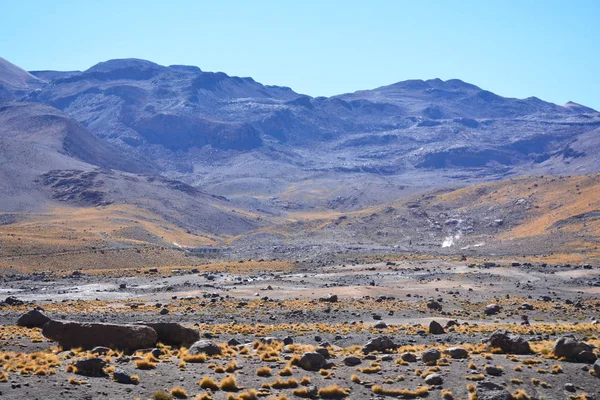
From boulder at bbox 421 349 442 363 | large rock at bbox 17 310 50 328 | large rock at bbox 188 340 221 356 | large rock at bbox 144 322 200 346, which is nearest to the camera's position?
boulder at bbox 421 349 442 363

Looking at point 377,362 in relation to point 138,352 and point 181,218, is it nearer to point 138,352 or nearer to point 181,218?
point 138,352

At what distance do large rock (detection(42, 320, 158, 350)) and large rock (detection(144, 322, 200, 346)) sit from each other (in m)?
0.78

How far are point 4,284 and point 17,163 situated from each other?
119416mm

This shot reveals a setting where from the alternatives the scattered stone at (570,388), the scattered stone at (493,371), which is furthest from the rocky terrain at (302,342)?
the scattered stone at (570,388)

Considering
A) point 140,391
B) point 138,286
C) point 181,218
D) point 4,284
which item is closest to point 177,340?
point 140,391

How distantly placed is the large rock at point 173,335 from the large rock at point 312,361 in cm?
533

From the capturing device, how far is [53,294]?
54719 mm

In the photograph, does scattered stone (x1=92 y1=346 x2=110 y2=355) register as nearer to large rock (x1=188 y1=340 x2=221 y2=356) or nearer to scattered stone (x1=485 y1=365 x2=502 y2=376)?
large rock (x1=188 y1=340 x2=221 y2=356)

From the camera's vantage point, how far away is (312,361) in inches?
790

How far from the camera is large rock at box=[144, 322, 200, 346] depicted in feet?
77.0

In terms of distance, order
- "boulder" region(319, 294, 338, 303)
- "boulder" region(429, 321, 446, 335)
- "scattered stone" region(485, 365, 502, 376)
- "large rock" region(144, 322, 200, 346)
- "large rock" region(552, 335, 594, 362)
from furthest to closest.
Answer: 1. "boulder" region(319, 294, 338, 303)
2. "boulder" region(429, 321, 446, 335)
3. "large rock" region(144, 322, 200, 346)
4. "large rock" region(552, 335, 594, 362)
5. "scattered stone" region(485, 365, 502, 376)

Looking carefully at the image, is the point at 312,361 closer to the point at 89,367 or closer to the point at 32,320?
the point at 89,367

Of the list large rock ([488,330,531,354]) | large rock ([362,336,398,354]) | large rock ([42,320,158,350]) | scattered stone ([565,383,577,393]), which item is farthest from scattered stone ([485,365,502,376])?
large rock ([42,320,158,350])

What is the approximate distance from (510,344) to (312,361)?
23.5ft
